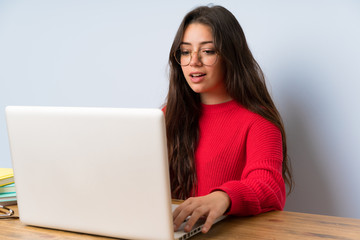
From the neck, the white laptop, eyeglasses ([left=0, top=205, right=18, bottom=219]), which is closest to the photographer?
the white laptop

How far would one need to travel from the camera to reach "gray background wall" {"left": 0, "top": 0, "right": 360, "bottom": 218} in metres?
1.79

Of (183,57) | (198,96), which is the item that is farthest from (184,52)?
(198,96)

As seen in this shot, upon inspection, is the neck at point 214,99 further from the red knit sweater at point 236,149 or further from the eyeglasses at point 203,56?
the eyeglasses at point 203,56

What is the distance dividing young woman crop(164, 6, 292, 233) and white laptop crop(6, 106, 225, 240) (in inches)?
22.5

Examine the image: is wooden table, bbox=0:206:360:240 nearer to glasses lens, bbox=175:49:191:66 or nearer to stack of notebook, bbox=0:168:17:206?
stack of notebook, bbox=0:168:17:206

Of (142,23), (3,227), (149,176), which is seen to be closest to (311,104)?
(142,23)

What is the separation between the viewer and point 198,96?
1.82 m

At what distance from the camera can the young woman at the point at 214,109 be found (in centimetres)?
163

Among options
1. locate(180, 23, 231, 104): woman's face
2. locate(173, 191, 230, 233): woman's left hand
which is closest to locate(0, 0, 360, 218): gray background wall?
locate(180, 23, 231, 104): woman's face

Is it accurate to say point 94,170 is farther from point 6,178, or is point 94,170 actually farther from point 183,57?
point 183,57

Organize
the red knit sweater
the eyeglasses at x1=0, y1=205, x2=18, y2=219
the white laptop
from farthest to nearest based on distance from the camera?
the red knit sweater, the eyeglasses at x1=0, y1=205, x2=18, y2=219, the white laptop

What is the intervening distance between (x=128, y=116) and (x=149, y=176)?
5.1 inches

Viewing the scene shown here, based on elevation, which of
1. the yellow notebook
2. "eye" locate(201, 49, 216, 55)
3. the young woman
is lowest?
the yellow notebook

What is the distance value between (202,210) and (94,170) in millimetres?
260
